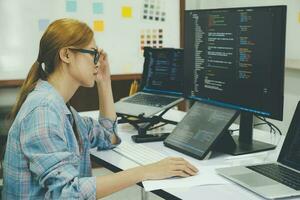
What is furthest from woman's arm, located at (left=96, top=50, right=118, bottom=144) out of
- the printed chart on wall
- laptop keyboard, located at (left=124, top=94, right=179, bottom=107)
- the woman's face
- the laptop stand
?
the printed chart on wall

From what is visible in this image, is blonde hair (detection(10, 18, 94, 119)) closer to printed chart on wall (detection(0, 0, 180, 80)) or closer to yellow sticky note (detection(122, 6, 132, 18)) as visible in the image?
printed chart on wall (detection(0, 0, 180, 80))

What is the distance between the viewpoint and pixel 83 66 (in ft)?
4.97

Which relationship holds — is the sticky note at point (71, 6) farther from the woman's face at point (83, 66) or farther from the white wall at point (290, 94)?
the woman's face at point (83, 66)

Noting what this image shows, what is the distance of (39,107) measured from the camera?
1.32 meters

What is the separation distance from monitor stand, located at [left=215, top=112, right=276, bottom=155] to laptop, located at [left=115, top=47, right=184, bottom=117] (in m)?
0.36

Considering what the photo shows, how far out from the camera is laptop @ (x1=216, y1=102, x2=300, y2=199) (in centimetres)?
126

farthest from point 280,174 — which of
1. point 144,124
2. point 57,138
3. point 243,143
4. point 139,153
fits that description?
point 144,124

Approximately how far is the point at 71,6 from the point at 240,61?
6.01 ft

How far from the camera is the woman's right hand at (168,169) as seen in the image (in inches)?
54.7

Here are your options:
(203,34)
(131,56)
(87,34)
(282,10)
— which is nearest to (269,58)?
(282,10)

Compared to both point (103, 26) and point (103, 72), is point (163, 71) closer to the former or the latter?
point (103, 72)

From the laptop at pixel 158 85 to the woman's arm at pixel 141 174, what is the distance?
0.60 meters

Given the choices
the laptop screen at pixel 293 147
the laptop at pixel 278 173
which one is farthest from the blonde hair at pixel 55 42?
the laptop screen at pixel 293 147

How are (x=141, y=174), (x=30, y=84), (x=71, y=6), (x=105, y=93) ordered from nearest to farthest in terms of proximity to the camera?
(x=141, y=174) → (x=30, y=84) → (x=105, y=93) → (x=71, y=6)
